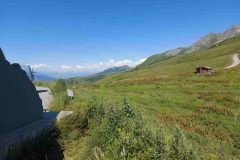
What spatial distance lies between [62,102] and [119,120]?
6525mm

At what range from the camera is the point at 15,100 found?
7988mm

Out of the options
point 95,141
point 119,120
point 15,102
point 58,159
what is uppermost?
point 15,102

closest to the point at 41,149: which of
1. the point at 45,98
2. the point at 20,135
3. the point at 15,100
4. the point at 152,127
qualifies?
the point at 20,135

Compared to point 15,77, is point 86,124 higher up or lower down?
lower down

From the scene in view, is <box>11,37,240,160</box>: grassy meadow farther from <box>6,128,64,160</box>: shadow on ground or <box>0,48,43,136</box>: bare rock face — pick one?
<box>0,48,43,136</box>: bare rock face

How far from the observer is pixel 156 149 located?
4539mm

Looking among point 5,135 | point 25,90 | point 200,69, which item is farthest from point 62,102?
point 200,69

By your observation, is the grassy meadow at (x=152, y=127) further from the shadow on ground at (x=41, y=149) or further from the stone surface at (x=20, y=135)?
the stone surface at (x=20, y=135)

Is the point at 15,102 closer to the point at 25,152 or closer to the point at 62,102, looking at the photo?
the point at 25,152

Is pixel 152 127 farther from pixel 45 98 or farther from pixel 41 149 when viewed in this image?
pixel 45 98

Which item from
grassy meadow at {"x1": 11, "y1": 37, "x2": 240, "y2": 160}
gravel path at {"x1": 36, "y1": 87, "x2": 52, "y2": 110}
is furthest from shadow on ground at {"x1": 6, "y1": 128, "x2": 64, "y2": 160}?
gravel path at {"x1": 36, "y1": 87, "x2": 52, "y2": 110}

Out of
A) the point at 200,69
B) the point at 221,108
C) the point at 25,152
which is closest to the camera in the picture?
the point at 25,152

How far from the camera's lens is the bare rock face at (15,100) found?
7.43m

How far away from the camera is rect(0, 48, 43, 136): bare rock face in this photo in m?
7.43
